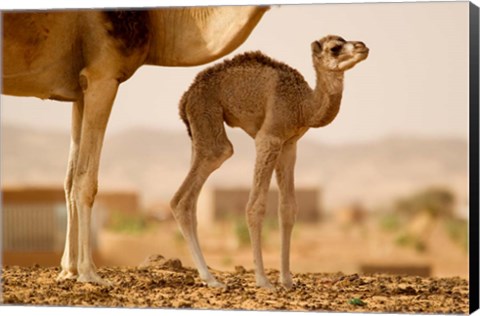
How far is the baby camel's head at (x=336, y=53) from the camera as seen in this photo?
8961 mm

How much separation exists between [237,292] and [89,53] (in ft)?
6.88

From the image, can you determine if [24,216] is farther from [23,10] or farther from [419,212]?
[419,212]

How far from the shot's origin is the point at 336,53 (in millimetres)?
9102

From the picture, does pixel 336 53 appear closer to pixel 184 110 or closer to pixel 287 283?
pixel 184 110

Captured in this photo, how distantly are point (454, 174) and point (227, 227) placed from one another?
429cm

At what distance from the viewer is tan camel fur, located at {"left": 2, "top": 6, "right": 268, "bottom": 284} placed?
31.2 ft

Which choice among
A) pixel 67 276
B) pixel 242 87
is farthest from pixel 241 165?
pixel 242 87

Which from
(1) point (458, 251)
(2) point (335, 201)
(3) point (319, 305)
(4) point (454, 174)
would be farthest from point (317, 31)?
(2) point (335, 201)

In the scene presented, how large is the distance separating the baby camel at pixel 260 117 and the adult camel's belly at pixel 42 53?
0.91m

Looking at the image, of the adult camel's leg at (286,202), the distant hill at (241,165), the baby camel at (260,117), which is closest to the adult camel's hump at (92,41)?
the baby camel at (260,117)

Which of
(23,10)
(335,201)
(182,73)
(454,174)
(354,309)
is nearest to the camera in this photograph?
(354,309)

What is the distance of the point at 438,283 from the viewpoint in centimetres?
1046

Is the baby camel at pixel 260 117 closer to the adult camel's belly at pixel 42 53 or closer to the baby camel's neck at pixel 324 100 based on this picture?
the baby camel's neck at pixel 324 100

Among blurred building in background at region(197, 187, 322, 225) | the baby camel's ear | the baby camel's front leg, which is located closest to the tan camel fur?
the baby camel's ear
